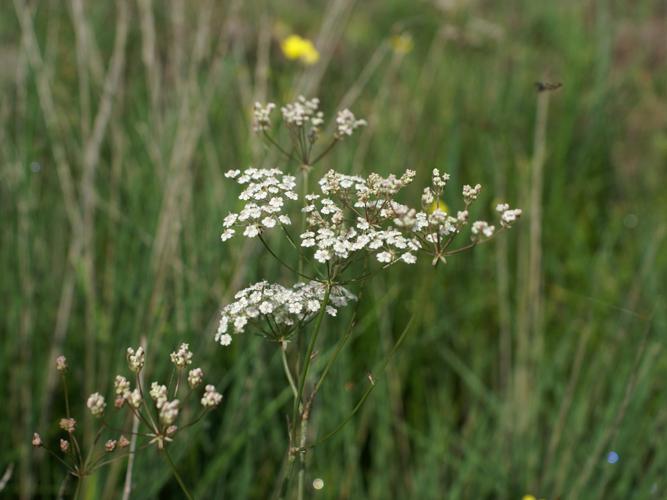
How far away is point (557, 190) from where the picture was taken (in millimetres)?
3033

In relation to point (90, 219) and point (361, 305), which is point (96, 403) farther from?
point (361, 305)

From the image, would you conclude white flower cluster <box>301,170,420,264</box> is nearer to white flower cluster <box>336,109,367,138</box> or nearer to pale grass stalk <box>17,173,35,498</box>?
white flower cluster <box>336,109,367,138</box>

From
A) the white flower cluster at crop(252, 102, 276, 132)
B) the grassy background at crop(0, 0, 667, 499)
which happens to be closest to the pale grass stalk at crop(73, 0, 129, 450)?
the grassy background at crop(0, 0, 667, 499)

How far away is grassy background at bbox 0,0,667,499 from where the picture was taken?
6.21 ft

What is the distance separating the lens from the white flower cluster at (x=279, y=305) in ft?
3.49

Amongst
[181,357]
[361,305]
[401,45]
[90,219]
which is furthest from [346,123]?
[401,45]

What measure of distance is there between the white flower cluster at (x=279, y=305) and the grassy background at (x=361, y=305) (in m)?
0.67

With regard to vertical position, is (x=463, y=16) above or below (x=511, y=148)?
above

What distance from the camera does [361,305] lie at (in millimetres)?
2479

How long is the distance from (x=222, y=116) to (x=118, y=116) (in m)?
0.72

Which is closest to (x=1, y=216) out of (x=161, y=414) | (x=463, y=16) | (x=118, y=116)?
(x=118, y=116)

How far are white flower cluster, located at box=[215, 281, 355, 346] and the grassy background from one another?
667 millimetres

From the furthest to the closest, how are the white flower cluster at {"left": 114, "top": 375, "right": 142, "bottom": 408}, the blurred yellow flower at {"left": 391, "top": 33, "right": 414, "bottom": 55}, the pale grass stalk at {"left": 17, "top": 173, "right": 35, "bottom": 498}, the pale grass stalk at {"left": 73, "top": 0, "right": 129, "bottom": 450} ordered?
1. the blurred yellow flower at {"left": 391, "top": 33, "right": 414, "bottom": 55}
2. the pale grass stalk at {"left": 73, "top": 0, "right": 129, "bottom": 450}
3. the pale grass stalk at {"left": 17, "top": 173, "right": 35, "bottom": 498}
4. the white flower cluster at {"left": 114, "top": 375, "right": 142, "bottom": 408}

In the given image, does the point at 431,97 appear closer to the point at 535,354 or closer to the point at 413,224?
the point at 535,354
